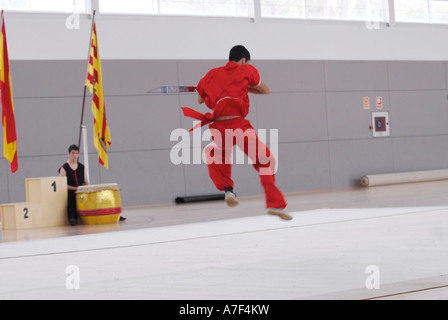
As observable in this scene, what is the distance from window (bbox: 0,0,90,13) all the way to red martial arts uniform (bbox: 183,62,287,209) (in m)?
6.99

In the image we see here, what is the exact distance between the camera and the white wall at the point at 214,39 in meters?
10.2

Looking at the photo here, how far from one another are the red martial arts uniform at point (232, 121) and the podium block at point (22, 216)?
180 inches

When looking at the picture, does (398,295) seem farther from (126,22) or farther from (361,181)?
(361,181)

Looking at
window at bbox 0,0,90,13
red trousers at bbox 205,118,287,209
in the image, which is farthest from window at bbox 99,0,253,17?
red trousers at bbox 205,118,287,209

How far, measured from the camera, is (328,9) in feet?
40.5

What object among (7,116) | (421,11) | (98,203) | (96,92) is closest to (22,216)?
(98,203)

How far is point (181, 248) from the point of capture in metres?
5.34

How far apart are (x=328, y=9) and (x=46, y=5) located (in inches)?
225

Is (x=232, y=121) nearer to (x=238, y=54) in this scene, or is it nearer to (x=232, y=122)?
(x=232, y=122)

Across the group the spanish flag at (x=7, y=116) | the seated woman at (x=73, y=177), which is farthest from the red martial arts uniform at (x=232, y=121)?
the spanish flag at (x=7, y=116)

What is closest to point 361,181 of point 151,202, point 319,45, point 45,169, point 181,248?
point 319,45

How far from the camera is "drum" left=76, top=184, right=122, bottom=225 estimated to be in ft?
26.1

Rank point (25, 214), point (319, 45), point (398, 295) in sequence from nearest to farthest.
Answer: point (398, 295) → point (25, 214) → point (319, 45)

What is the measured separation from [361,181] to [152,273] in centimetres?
886
